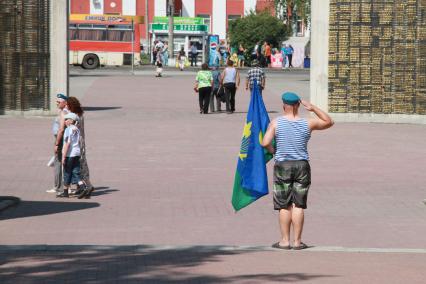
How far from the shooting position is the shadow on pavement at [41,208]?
14.4 m

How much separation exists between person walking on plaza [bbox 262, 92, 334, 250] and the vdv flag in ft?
1.99

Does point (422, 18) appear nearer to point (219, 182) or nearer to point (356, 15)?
point (356, 15)

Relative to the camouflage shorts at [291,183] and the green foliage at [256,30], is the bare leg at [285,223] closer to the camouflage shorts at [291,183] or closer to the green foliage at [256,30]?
the camouflage shorts at [291,183]

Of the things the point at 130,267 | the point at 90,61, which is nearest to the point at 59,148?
the point at 130,267

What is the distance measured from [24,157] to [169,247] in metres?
9.44

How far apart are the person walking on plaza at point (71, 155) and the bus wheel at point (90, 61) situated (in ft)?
160

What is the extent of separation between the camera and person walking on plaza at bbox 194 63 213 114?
1232 inches

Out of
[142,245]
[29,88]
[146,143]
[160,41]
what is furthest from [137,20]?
[142,245]

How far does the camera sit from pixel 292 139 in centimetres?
1167

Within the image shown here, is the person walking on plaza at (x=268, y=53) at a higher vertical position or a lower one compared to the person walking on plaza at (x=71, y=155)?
higher

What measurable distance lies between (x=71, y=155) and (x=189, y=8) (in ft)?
236

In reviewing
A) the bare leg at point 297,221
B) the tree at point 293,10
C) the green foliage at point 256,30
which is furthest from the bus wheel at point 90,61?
the bare leg at point 297,221

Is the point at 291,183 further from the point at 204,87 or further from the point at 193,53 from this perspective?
the point at 193,53

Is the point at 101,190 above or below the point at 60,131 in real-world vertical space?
below
